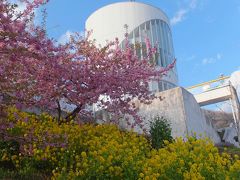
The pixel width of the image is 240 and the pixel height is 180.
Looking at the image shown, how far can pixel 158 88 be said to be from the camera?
28812 mm

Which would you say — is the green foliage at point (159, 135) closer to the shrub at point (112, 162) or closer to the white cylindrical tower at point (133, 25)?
the shrub at point (112, 162)

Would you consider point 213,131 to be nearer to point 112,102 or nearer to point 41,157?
point 112,102

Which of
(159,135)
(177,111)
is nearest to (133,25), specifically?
(177,111)

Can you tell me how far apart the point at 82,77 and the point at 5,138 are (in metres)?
3.45

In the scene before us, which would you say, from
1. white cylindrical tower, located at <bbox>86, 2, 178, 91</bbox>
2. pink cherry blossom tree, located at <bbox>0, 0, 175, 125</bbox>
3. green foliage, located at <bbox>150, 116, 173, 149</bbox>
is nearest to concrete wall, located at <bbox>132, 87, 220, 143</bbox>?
green foliage, located at <bbox>150, 116, 173, 149</bbox>

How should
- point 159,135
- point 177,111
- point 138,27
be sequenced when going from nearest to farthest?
1. point 159,135
2. point 177,111
3. point 138,27

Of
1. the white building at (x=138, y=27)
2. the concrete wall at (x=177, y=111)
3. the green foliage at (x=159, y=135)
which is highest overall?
the white building at (x=138, y=27)

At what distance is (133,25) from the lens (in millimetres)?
30781

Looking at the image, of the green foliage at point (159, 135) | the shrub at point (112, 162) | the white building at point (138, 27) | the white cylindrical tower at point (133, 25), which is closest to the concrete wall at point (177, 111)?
the green foliage at point (159, 135)

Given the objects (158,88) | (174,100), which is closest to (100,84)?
(174,100)

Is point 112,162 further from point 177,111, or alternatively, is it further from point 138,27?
point 138,27

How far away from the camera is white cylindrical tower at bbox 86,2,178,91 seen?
101ft

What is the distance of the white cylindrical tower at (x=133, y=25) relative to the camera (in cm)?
3070

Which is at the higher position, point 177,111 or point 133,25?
point 133,25
